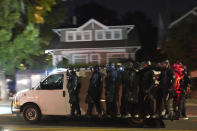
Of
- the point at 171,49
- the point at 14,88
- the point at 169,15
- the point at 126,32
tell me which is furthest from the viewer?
the point at 169,15

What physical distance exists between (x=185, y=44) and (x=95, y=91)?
Answer: 12.0 m

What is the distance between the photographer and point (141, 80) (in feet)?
35.8

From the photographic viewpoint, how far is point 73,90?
11078 mm

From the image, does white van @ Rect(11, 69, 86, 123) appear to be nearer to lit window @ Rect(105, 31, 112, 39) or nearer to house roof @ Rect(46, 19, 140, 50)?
house roof @ Rect(46, 19, 140, 50)

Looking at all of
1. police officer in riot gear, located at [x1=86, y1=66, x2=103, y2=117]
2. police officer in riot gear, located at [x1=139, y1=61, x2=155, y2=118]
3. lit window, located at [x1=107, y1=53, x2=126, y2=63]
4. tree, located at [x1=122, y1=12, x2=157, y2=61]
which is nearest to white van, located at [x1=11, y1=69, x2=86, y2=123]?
police officer in riot gear, located at [x1=86, y1=66, x2=103, y2=117]

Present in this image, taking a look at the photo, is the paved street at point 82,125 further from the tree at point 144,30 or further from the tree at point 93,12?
the tree at point 93,12

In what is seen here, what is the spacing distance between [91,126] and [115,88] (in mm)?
1531

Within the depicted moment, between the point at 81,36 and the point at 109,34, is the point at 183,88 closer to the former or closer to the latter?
the point at 109,34

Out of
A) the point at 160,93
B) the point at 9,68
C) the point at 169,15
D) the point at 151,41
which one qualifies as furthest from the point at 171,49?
the point at 151,41

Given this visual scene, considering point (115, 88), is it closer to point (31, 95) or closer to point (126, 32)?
point (31, 95)

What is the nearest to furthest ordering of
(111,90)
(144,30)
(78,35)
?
(111,90) < (78,35) < (144,30)

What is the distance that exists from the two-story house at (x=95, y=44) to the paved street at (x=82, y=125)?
740 inches

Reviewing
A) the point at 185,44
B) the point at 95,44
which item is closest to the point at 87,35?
the point at 95,44

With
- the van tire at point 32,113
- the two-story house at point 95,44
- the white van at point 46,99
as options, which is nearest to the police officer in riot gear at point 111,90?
the white van at point 46,99
